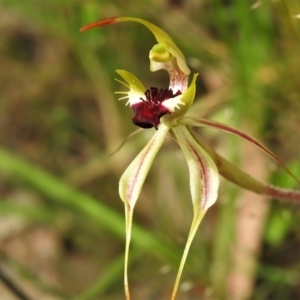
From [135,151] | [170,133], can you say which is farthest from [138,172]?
[135,151]

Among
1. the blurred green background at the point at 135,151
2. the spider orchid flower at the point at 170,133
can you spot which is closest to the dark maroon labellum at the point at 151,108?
the spider orchid flower at the point at 170,133

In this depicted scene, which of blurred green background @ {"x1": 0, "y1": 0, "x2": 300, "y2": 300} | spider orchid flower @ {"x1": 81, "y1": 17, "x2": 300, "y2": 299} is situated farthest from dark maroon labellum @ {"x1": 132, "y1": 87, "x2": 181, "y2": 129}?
blurred green background @ {"x1": 0, "y1": 0, "x2": 300, "y2": 300}

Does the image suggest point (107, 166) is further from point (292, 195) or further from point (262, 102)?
point (292, 195)

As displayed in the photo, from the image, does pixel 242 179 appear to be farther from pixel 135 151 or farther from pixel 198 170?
pixel 135 151

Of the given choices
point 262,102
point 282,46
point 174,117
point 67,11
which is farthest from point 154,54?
point 67,11

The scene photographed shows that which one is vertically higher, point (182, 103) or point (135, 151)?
point (135, 151)
